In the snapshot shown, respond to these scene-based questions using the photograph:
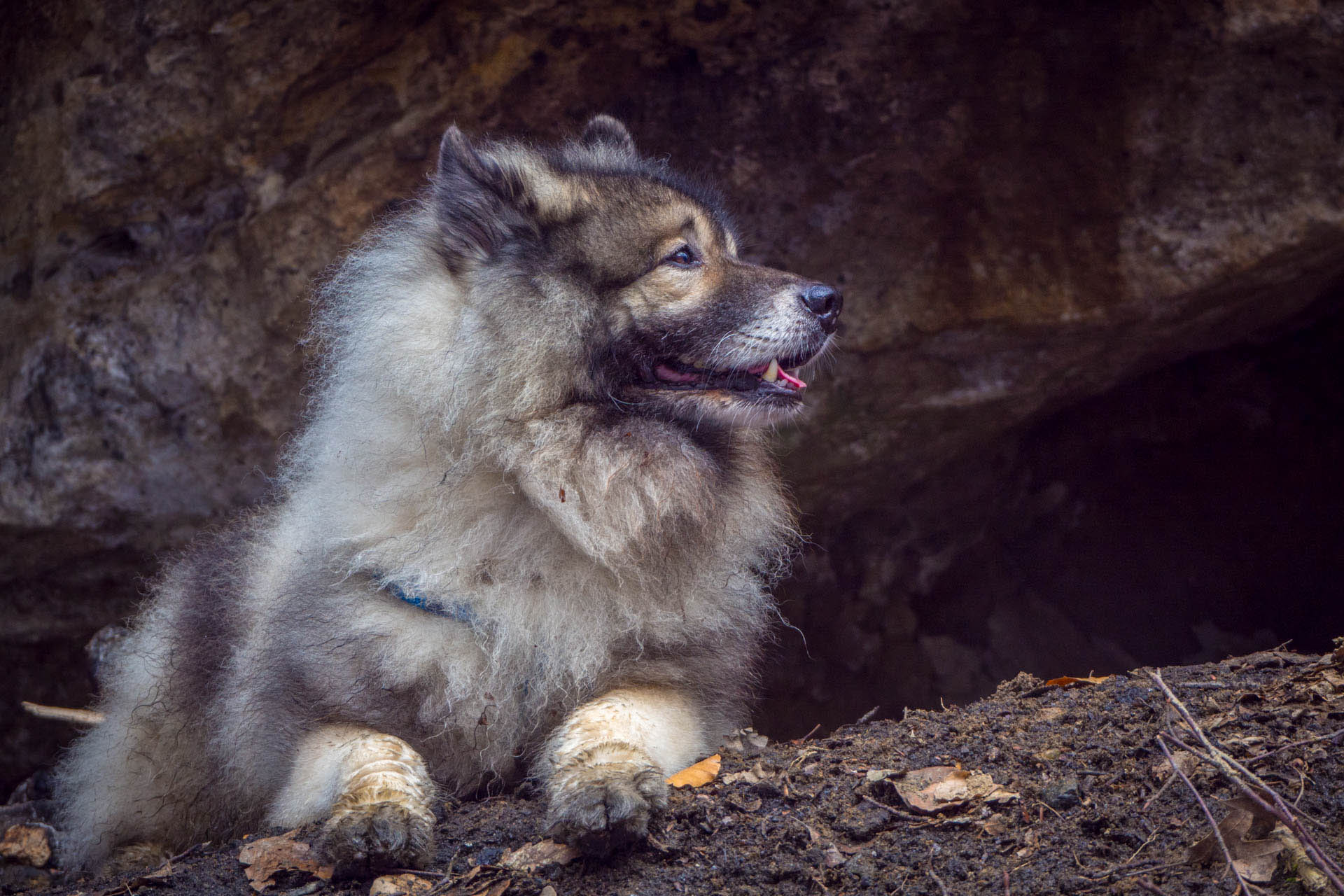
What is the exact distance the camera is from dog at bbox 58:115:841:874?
2.75 metres

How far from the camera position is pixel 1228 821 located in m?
2.06

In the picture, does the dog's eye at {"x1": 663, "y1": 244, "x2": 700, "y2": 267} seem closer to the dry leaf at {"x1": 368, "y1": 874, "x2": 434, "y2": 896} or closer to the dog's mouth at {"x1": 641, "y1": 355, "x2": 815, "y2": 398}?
the dog's mouth at {"x1": 641, "y1": 355, "x2": 815, "y2": 398}

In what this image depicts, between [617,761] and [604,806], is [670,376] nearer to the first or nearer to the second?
[617,761]

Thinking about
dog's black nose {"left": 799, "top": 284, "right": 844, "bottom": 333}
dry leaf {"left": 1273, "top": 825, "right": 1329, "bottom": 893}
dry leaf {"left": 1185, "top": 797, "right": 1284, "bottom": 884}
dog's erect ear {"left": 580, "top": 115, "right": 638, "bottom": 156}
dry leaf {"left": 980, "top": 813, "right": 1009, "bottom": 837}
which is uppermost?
dog's erect ear {"left": 580, "top": 115, "right": 638, "bottom": 156}

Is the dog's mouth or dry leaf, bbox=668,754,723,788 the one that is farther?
the dog's mouth

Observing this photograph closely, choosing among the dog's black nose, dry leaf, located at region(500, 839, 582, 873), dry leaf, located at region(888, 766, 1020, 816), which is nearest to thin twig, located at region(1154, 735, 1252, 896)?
dry leaf, located at region(888, 766, 1020, 816)

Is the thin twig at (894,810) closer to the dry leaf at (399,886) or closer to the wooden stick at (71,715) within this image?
the dry leaf at (399,886)

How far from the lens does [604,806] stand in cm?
225

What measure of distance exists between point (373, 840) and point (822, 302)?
1.97m

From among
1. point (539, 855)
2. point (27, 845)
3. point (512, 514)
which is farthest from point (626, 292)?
point (27, 845)

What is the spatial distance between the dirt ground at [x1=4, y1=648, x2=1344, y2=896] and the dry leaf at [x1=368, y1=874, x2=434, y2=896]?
0.03 metres

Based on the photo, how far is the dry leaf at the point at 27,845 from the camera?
3.84 metres

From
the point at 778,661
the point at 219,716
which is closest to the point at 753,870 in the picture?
the point at 219,716

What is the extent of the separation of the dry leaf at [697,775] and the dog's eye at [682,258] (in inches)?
58.9
